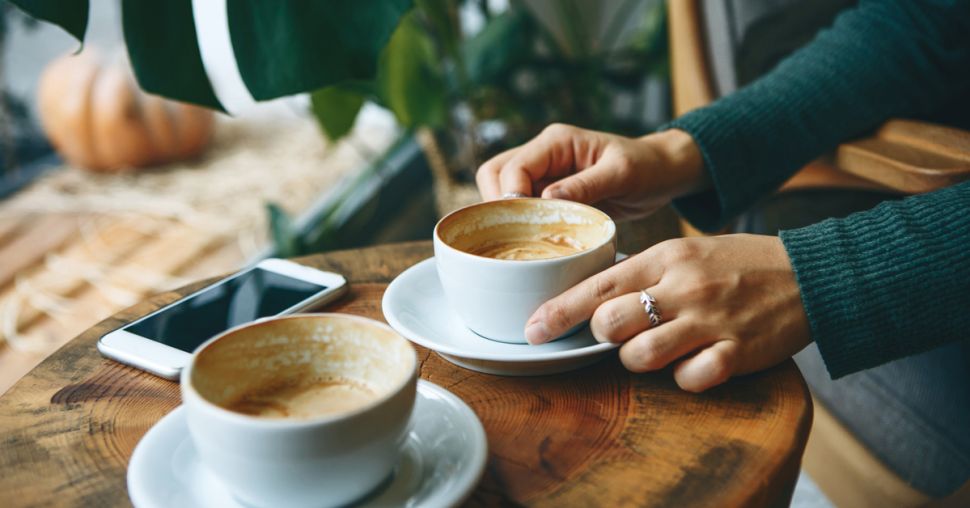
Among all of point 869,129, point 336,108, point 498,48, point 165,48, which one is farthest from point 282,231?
A: point 869,129

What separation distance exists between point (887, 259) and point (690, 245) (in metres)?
0.17

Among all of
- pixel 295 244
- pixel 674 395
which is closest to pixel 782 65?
pixel 674 395

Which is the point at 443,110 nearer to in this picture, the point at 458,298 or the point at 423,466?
the point at 458,298

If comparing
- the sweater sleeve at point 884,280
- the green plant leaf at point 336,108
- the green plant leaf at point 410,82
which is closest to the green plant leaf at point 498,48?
the green plant leaf at point 410,82

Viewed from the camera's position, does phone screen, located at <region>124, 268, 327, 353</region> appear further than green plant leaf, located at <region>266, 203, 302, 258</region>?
No

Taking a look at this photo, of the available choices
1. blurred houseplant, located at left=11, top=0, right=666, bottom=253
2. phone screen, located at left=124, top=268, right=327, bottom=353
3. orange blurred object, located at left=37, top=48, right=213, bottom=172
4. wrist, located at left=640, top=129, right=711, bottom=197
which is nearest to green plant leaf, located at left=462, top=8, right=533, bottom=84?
blurred houseplant, located at left=11, top=0, right=666, bottom=253

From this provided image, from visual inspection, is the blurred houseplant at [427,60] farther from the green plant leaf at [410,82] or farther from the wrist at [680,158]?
the wrist at [680,158]

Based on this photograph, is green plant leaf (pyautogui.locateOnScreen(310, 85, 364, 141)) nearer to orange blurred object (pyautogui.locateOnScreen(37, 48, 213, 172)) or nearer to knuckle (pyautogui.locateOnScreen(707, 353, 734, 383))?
orange blurred object (pyautogui.locateOnScreen(37, 48, 213, 172))

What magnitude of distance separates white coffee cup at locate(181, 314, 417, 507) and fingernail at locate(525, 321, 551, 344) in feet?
0.51

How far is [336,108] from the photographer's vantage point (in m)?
1.47

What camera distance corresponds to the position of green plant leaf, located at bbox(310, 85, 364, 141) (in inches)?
56.5

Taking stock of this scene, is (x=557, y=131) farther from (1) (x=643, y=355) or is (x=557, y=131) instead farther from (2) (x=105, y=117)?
(2) (x=105, y=117)

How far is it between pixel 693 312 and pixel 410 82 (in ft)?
3.92

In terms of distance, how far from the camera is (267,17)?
2.62 ft
